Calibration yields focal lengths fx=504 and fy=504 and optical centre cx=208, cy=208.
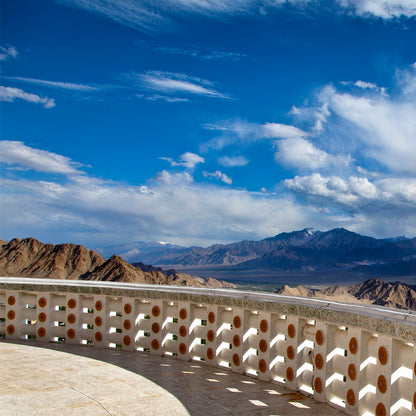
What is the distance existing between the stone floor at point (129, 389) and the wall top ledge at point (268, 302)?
3.16 ft

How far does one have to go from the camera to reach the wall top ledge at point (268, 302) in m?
4.70

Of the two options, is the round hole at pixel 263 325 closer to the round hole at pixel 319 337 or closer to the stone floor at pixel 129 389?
the stone floor at pixel 129 389

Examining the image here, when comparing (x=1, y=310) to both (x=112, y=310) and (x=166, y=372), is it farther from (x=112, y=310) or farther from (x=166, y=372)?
(x=166, y=372)

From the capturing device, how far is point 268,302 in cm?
A: 642

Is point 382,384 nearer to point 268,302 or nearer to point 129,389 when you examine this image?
point 268,302

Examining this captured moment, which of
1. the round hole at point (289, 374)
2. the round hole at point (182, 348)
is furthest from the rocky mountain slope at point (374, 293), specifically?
the round hole at point (289, 374)

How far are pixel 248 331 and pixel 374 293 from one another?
103 meters

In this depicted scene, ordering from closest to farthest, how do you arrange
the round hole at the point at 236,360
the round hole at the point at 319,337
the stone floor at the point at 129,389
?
the stone floor at the point at 129,389 → the round hole at the point at 319,337 → the round hole at the point at 236,360

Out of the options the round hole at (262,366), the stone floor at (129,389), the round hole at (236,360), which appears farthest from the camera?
the round hole at (236,360)

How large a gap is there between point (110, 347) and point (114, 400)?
118 inches

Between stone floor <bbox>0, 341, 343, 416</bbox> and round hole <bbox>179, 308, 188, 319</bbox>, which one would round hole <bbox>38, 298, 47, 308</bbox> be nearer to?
stone floor <bbox>0, 341, 343, 416</bbox>

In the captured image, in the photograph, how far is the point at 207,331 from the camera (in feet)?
24.4

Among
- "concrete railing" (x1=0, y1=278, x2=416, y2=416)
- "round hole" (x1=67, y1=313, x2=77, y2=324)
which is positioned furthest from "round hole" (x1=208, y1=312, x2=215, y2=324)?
"round hole" (x1=67, y1=313, x2=77, y2=324)

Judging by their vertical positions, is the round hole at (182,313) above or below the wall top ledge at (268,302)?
below
